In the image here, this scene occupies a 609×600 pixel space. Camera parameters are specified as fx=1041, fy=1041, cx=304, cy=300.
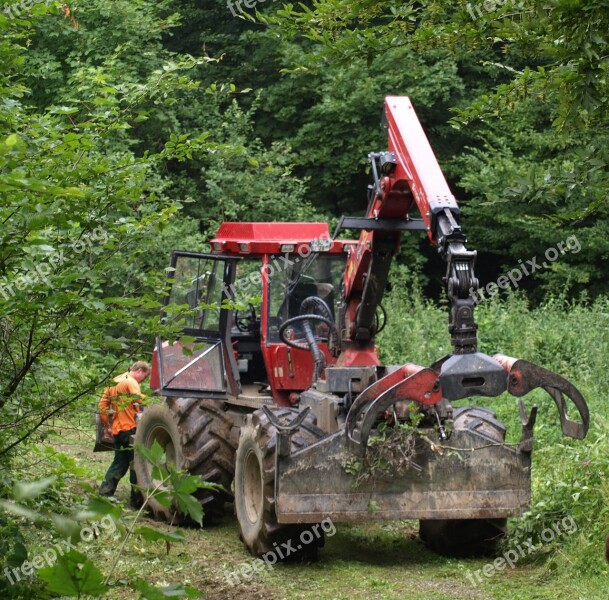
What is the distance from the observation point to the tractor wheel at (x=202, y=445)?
961 cm

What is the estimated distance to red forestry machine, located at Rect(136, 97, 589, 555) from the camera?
6863mm

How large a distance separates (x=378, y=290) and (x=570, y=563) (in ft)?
8.61

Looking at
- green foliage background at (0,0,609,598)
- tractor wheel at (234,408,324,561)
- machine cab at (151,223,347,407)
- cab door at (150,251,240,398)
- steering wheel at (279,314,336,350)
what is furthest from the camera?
cab door at (150,251,240,398)

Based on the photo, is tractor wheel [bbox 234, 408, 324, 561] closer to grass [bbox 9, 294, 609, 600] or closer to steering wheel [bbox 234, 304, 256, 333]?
grass [bbox 9, 294, 609, 600]

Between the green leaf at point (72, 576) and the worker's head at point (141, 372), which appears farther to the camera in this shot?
the worker's head at point (141, 372)

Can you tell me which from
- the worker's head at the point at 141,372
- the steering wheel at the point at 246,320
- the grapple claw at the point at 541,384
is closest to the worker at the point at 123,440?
the worker's head at the point at 141,372

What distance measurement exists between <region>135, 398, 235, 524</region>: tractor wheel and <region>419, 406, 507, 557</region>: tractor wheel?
81.8 inches

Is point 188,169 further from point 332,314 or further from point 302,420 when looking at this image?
point 302,420

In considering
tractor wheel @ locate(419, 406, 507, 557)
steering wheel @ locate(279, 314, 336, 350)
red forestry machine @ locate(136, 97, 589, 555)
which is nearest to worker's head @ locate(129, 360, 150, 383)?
red forestry machine @ locate(136, 97, 589, 555)

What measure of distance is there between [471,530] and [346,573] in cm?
118

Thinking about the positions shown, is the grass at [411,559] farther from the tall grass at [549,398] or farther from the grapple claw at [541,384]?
the grapple claw at [541,384]

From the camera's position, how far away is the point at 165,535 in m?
3.00

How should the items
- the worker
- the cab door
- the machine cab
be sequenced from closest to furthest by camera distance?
the machine cab
the cab door
the worker

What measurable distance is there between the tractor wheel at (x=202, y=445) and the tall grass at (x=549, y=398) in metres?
2.72
